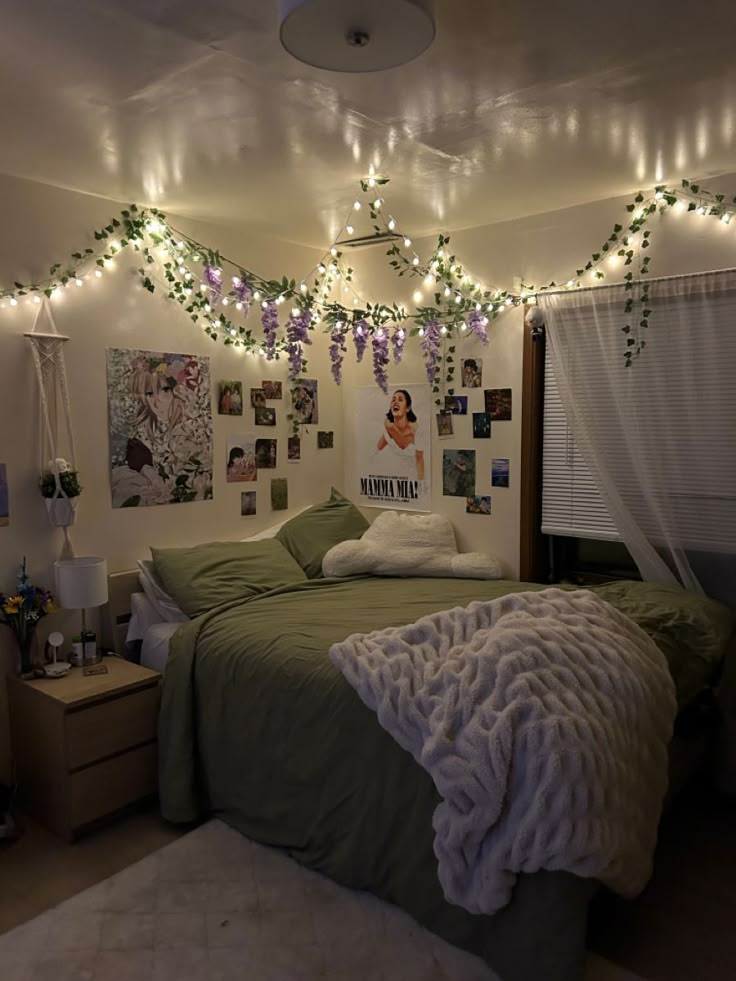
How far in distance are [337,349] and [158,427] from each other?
3.95 ft

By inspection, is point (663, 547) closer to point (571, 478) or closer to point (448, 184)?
point (571, 478)

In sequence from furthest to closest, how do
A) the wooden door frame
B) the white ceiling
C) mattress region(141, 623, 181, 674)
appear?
the wooden door frame, mattress region(141, 623, 181, 674), the white ceiling

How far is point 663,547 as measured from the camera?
3.65 meters

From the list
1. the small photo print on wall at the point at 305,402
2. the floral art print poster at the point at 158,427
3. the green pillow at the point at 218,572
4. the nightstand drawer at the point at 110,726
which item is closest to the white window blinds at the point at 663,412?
the small photo print on wall at the point at 305,402

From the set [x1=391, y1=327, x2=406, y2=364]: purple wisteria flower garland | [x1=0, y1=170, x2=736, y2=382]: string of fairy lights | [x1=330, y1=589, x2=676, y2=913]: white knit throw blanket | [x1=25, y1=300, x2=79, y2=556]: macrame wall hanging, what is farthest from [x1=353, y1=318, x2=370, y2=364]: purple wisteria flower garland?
[x1=330, y1=589, x2=676, y2=913]: white knit throw blanket

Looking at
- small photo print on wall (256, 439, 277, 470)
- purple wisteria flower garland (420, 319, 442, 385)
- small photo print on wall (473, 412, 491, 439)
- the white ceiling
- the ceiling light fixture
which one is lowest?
small photo print on wall (256, 439, 277, 470)

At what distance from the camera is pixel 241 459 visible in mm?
4176

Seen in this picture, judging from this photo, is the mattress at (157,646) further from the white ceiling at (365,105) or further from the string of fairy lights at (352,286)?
the white ceiling at (365,105)

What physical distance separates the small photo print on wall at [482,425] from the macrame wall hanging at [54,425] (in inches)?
82.7

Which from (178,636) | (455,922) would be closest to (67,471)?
(178,636)

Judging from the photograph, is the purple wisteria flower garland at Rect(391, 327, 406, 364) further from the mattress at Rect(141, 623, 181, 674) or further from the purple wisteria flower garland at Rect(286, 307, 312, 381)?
the mattress at Rect(141, 623, 181, 674)

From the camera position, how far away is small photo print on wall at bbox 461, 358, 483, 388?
416cm

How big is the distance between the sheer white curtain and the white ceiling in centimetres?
55

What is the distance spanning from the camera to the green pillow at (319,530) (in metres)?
4.13
